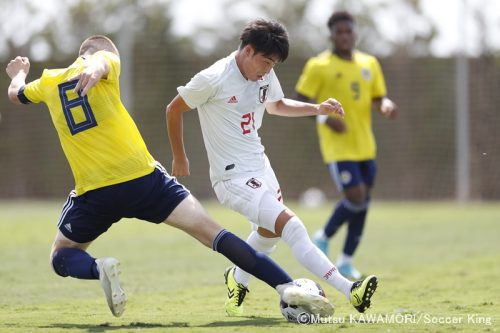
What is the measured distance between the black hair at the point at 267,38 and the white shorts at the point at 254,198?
0.84 metres

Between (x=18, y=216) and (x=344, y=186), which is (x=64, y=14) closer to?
(x=18, y=216)

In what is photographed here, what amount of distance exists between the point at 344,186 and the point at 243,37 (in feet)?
13.1

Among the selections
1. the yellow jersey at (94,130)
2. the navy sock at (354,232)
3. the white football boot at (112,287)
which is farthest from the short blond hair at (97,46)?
the navy sock at (354,232)

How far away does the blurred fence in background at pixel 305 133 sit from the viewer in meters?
22.2

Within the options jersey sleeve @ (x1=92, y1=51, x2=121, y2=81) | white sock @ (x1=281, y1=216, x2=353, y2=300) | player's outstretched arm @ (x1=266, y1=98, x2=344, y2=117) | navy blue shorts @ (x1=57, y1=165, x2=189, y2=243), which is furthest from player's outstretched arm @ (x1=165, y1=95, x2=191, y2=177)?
white sock @ (x1=281, y1=216, x2=353, y2=300)

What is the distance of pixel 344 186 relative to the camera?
1024 cm

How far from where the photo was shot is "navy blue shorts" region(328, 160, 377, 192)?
33.6 ft

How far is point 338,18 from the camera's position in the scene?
10383 millimetres

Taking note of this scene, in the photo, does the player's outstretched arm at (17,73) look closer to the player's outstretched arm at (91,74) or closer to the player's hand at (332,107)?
the player's outstretched arm at (91,74)

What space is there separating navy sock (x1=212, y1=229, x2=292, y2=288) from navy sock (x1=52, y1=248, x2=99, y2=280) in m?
0.80

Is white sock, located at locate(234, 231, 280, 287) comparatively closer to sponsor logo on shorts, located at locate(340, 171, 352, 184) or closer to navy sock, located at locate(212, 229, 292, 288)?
navy sock, located at locate(212, 229, 292, 288)

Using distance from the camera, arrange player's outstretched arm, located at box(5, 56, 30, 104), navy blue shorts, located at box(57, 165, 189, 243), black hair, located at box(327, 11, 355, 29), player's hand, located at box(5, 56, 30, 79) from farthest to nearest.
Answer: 1. black hair, located at box(327, 11, 355, 29)
2. player's hand, located at box(5, 56, 30, 79)
3. player's outstretched arm, located at box(5, 56, 30, 104)
4. navy blue shorts, located at box(57, 165, 189, 243)

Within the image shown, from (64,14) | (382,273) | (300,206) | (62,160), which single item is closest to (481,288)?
(382,273)

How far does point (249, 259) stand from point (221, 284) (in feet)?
8.92
